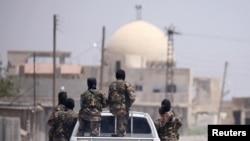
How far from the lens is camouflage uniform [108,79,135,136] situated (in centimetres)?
1602

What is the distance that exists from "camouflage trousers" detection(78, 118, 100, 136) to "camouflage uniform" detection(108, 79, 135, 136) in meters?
0.48

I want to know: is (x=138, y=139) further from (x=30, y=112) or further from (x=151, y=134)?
(x=30, y=112)

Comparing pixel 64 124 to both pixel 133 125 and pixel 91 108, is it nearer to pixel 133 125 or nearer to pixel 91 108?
pixel 91 108

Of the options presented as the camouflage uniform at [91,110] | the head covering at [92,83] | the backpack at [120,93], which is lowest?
the camouflage uniform at [91,110]

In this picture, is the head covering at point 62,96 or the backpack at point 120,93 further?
the head covering at point 62,96

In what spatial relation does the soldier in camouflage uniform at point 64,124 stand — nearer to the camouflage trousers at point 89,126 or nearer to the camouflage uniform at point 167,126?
the camouflage trousers at point 89,126

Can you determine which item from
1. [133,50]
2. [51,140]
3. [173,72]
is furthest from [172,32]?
[51,140]

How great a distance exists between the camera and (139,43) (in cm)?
7256

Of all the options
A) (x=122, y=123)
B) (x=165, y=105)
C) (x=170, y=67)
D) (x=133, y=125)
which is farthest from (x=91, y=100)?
(x=170, y=67)

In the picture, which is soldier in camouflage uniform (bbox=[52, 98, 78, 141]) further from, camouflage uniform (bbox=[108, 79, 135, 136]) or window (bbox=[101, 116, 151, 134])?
camouflage uniform (bbox=[108, 79, 135, 136])

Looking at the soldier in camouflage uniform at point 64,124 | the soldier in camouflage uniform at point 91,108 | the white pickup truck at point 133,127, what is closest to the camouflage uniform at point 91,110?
the soldier in camouflage uniform at point 91,108

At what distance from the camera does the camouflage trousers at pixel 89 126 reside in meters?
15.8

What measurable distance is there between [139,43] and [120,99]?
56.6 meters

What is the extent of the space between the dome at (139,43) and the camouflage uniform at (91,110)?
55.6 m
